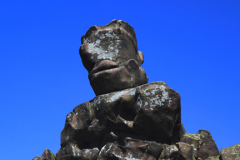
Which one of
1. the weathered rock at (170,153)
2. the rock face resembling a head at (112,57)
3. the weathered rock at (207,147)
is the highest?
the rock face resembling a head at (112,57)

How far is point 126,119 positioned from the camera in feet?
27.8

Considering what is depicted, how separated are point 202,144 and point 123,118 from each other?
2367mm

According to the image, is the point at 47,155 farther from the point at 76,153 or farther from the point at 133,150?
the point at 133,150

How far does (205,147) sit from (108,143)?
2.70m

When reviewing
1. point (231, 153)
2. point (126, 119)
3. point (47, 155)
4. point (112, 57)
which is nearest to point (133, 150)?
point (126, 119)

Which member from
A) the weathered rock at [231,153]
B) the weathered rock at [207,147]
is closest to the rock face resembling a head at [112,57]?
the weathered rock at [207,147]

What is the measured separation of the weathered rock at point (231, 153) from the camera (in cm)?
839

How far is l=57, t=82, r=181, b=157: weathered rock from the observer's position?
813 centimetres

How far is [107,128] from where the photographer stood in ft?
28.3

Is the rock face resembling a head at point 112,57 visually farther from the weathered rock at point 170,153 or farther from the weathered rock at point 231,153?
the weathered rock at point 231,153

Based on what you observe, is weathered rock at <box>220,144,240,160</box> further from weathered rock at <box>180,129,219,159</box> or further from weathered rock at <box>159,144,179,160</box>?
weathered rock at <box>159,144,179,160</box>

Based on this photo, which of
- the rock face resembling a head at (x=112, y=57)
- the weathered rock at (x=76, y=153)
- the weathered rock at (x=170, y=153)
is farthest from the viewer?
the rock face resembling a head at (x=112, y=57)

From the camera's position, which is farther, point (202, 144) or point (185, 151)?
point (202, 144)

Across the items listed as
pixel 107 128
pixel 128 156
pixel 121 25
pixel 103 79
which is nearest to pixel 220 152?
pixel 128 156
